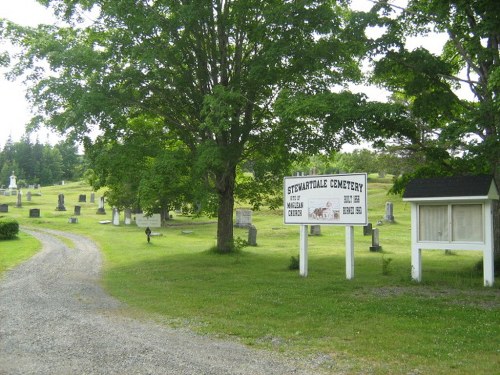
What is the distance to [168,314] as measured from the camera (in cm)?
1014

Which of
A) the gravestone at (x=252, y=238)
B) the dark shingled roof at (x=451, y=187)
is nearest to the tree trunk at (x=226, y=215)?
the gravestone at (x=252, y=238)

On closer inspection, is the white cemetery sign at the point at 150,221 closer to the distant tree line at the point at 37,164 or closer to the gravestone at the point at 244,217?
the gravestone at the point at 244,217

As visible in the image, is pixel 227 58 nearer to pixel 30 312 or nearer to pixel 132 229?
pixel 30 312

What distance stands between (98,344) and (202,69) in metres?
15.0

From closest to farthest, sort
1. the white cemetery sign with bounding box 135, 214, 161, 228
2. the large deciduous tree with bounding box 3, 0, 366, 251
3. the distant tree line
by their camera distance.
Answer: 1. the large deciduous tree with bounding box 3, 0, 366, 251
2. the white cemetery sign with bounding box 135, 214, 161, 228
3. the distant tree line

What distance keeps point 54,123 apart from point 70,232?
51.0 feet

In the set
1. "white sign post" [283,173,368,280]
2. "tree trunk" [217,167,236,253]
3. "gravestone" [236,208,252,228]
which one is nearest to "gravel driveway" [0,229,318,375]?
"white sign post" [283,173,368,280]

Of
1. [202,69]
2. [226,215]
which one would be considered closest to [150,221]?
[226,215]

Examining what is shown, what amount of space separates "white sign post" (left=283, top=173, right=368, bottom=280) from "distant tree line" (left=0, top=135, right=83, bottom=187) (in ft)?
316

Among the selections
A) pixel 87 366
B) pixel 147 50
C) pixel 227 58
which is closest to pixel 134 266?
pixel 147 50

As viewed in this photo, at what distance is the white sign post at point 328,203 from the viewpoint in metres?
14.5

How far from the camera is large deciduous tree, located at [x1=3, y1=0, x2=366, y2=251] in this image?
57.2ft

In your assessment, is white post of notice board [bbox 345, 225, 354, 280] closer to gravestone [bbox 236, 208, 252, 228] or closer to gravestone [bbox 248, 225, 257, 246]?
gravestone [bbox 248, 225, 257, 246]

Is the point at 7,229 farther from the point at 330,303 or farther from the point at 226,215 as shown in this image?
the point at 330,303
